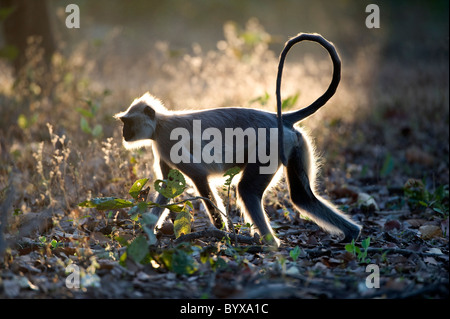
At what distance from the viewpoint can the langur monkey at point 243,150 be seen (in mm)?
3895

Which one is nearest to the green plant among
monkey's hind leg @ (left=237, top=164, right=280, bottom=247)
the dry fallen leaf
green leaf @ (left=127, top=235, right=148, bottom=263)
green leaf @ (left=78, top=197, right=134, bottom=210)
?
monkey's hind leg @ (left=237, top=164, right=280, bottom=247)

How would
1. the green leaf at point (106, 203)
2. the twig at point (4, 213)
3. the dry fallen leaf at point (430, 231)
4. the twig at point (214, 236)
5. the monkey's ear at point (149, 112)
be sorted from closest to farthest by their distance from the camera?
the twig at point (4, 213) < the green leaf at point (106, 203) < the twig at point (214, 236) < the monkey's ear at point (149, 112) < the dry fallen leaf at point (430, 231)

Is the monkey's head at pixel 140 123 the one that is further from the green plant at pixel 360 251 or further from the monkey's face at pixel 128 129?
the green plant at pixel 360 251

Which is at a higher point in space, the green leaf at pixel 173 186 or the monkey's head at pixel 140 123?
the monkey's head at pixel 140 123

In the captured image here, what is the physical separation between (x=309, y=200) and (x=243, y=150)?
0.67 metres

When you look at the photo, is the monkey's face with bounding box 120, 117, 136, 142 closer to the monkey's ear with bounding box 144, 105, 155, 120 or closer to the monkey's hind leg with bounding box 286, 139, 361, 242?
the monkey's ear with bounding box 144, 105, 155, 120

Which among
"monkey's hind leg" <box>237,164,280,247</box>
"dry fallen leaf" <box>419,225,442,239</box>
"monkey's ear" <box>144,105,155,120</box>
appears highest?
"monkey's ear" <box>144,105,155,120</box>

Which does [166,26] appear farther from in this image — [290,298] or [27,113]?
[290,298]

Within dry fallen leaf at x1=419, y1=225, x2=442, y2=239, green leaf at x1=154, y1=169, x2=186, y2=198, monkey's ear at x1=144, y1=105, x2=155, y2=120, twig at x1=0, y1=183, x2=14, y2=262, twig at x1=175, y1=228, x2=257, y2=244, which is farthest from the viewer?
dry fallen leaf at x1=419, y1=225, x2=442, y2=239

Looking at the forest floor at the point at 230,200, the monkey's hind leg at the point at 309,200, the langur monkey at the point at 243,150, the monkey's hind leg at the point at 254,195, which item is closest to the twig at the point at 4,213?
the forest floor at the point at 230,200

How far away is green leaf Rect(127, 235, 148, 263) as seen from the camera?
9.97ft

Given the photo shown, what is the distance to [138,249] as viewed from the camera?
3.05 m

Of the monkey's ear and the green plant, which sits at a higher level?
the monkey's ear

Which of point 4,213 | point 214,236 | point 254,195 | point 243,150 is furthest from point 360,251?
point 4,213
